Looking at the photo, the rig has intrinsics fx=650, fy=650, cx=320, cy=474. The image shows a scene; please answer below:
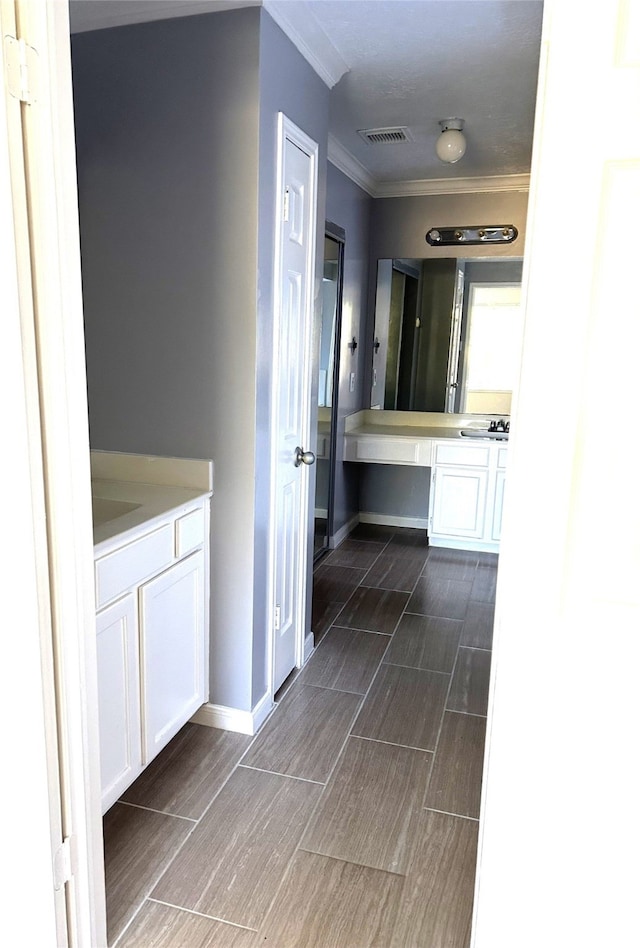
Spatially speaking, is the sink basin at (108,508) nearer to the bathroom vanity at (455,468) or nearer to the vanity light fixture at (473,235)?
the bathroom vanity at (455,468)

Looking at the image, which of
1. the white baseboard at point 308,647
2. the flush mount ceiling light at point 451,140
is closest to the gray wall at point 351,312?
the flush mount ceiling light at point 451,140

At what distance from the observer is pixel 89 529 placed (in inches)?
51.1

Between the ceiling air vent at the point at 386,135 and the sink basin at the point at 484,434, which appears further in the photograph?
the sink basin at the point at 484,434

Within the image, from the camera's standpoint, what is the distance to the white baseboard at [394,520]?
4961mm

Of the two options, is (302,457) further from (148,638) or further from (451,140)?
(451,140)

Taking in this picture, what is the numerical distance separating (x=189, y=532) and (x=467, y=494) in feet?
8.77

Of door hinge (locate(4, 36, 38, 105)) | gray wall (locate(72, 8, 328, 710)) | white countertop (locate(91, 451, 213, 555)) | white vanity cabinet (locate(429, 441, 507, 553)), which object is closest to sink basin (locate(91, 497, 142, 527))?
white countertop (locate(91, 451, 213, 555))

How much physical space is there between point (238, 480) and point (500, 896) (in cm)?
137

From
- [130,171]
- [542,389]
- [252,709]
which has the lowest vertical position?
[252,709]

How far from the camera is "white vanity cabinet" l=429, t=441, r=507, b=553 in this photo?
13.9ft

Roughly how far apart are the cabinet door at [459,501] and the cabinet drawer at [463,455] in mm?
48

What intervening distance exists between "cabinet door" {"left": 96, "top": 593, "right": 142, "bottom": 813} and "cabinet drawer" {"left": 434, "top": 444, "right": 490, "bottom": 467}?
2.92 metres

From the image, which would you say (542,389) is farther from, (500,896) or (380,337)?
(380,337)

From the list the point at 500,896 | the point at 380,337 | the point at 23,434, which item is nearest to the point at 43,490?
the point at 23,434
